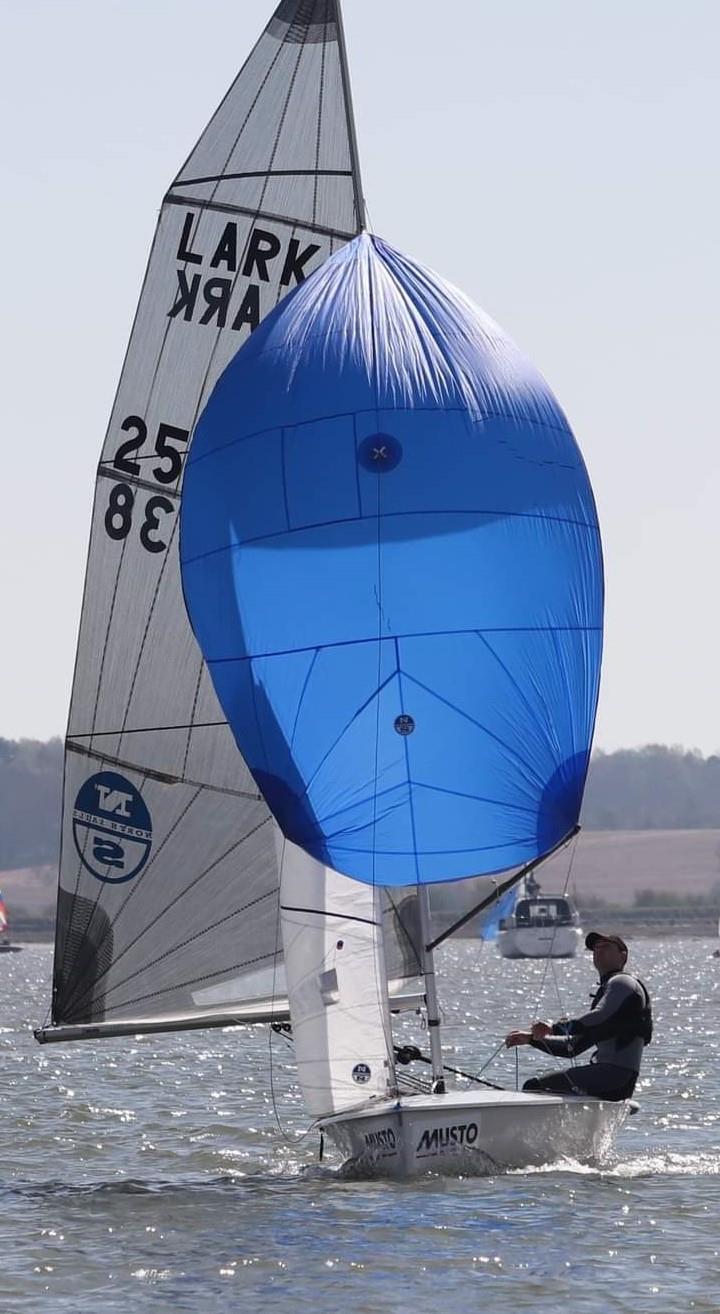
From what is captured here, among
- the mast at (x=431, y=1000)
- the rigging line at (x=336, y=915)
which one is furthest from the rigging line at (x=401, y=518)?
the rigging line at (x=336, y=915)

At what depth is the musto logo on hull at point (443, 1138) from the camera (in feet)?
48.8

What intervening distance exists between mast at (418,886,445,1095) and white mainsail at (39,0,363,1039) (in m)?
2.07

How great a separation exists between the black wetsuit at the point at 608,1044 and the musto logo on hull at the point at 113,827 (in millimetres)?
3743

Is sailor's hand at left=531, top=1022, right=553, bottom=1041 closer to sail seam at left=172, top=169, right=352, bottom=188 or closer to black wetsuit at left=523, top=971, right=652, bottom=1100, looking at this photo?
black wetsuit at left=523, top=971, right=652, bottom=1100

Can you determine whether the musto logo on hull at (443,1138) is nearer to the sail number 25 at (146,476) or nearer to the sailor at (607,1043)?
the sailor at (607,1043)

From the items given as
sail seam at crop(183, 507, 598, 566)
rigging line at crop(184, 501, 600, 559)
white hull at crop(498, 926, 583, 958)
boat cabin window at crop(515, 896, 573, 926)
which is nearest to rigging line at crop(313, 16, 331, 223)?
rigging line at crop(184, 501, 600, 559)

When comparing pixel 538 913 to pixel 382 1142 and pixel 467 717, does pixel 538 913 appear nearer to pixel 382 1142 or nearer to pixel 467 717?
pixel 382 1142

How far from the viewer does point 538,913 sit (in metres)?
97.1

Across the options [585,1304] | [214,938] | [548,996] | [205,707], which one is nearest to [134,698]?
[205,707]

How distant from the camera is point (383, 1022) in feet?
51.4

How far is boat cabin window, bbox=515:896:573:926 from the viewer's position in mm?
95688

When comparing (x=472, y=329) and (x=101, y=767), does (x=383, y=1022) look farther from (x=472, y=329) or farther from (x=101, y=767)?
(x=472, y=329)

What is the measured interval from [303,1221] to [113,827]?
4.42 meters

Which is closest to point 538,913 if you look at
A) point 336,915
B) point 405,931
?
point 405,931
